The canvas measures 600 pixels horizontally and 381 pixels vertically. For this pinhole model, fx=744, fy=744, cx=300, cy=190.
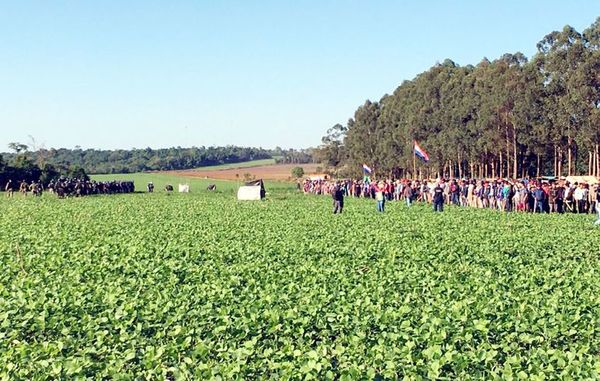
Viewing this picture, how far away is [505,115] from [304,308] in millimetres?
58924

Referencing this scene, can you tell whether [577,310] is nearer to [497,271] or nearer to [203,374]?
[497,271]

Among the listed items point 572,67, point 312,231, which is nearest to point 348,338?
point 312,231

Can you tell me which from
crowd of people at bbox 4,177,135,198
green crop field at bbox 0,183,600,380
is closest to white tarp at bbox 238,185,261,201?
crowd of people at bbox 4,177,135,198

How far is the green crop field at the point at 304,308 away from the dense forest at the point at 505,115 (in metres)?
37.2

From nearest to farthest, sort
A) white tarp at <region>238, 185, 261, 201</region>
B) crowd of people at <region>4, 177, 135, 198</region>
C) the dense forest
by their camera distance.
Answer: white tarp at <region>238, 185, 261, 201</region>
the dense forest
crowd of people at <region>4, 177, 135, 198</region>

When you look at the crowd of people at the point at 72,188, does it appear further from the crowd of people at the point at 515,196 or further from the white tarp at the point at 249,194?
the crowd of people at the point at 515,196

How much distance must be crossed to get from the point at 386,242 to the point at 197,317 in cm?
1024

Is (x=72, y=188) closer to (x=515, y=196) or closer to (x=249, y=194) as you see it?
(x=249, y=194)

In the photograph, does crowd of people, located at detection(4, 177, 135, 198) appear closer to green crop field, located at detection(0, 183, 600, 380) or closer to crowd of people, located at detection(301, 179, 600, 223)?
crowd of people, located at detection(301, 179, 600, 223)

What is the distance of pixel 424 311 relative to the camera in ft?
35.9

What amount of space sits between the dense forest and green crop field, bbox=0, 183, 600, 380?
1464 inches

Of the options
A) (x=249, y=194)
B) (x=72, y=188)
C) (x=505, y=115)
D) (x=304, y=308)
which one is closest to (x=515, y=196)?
(x=249, y=194)

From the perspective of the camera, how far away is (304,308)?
11.2m

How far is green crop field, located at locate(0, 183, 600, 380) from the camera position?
8.37 m
